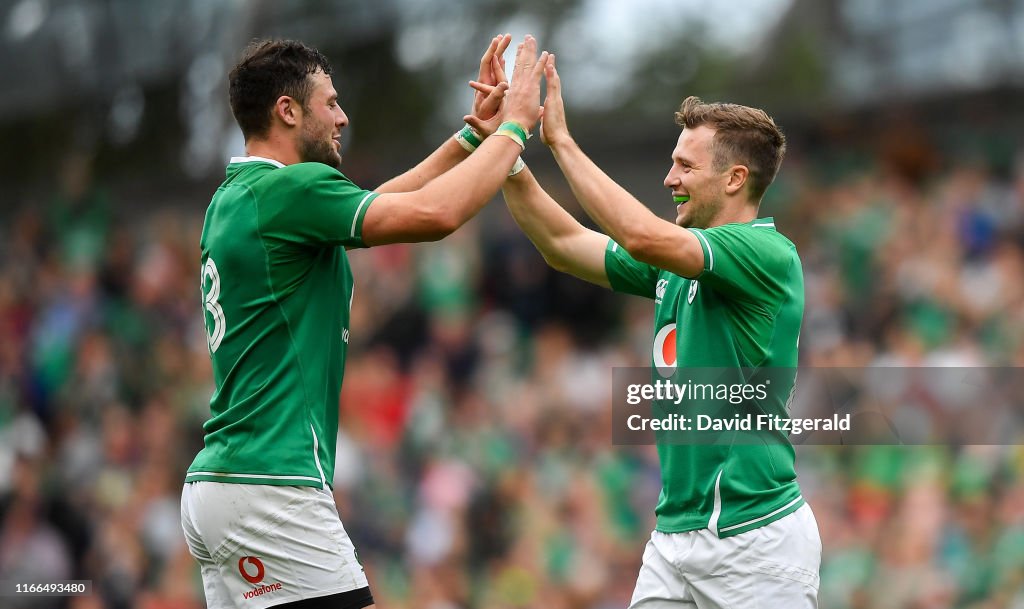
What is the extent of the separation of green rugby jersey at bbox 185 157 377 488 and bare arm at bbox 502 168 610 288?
1278 millimetres

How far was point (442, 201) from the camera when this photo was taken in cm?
452

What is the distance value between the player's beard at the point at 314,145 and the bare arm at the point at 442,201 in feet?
1.15

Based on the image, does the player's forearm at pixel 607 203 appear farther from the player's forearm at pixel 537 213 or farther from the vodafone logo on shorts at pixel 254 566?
the vodafone logo on shorts at pixel 254 566

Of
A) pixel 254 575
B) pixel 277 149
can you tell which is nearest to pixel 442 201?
pixel 277 149

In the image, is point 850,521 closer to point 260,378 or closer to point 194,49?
point 260,378

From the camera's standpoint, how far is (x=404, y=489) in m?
11.1

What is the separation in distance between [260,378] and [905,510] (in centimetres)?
587

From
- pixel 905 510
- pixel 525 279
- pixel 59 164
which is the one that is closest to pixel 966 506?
pixel 905 510

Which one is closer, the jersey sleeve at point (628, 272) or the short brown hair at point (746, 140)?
the short brown hair at point (746, 140)

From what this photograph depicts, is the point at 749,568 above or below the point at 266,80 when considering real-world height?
below

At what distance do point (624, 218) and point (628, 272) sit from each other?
794 millimetres

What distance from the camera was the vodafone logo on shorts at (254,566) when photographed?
446cm

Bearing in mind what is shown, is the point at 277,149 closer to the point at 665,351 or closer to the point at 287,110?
the point at 287,110

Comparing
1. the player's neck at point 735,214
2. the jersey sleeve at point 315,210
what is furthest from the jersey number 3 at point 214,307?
the player's neck at point 735,214
